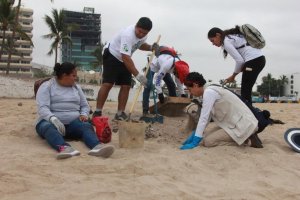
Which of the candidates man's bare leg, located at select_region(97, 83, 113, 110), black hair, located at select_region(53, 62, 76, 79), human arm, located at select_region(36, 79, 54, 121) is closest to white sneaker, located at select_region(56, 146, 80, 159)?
human arm, located at select_region(36, 79, 54, 121)

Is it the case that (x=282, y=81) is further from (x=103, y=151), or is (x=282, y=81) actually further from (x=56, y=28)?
(x=103, y=151)

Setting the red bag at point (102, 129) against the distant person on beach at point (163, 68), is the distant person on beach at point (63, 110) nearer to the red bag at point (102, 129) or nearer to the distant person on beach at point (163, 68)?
the red bag at point (102, 129)

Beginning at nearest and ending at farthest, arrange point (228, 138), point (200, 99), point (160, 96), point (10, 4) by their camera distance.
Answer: point (228, 138)
point (200, 99)
point (160, 96)
point (10, 4)

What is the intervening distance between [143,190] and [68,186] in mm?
499

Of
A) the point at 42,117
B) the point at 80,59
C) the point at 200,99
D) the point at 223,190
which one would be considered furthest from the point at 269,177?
the point at 80,59

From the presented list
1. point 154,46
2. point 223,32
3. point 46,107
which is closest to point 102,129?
point 46,107

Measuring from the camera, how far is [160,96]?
20.3 ft

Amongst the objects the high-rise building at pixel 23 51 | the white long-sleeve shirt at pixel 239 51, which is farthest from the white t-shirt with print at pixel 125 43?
the high-rise building at pixel 23 51

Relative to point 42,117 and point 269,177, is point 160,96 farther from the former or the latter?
point 269,177

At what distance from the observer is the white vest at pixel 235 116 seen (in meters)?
4.02

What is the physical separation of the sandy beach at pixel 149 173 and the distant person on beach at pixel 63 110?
14 cm

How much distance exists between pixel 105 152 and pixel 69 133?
0.81 metres

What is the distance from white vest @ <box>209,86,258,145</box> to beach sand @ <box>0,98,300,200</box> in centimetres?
15

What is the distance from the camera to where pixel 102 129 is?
4.05 m
